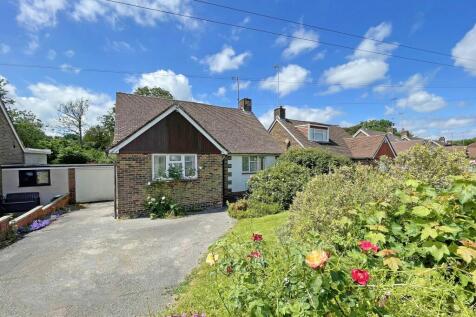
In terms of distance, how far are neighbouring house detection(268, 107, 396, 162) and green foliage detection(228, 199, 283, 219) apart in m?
11.4

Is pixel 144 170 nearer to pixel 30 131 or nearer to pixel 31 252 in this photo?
pixel 31 252

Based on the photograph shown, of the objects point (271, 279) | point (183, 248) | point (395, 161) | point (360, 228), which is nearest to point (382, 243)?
point (360, 228)

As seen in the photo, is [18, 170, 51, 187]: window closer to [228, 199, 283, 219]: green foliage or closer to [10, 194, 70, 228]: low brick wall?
[10, 194, 70, 228]: low brick wall

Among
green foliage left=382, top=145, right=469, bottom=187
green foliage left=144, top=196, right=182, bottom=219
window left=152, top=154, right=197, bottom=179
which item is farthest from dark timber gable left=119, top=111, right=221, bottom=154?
green foliage left=382, top=145, right=469, bottom=187

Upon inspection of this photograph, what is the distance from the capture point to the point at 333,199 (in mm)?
4441

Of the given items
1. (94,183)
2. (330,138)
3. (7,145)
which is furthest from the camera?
(330,138)

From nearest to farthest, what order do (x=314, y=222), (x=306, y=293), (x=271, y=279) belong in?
(x=306, y=293)
(x=271, y=279)
(x=314, y=222)

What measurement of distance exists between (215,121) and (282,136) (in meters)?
7.35

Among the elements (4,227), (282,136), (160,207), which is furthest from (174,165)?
→ (282,136)

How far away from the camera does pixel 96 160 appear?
97.3 ft

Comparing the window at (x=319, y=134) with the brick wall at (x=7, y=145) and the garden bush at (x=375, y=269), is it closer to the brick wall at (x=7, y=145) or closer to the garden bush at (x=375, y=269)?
the garden bush at (x=375, y=269)

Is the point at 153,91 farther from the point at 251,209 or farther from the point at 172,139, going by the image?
the point at 251,209

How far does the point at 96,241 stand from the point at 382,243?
813 cm

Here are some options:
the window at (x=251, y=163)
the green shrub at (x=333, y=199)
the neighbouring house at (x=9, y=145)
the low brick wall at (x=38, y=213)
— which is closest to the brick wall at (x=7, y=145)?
the neighbouring house at (x=9, y=145)
